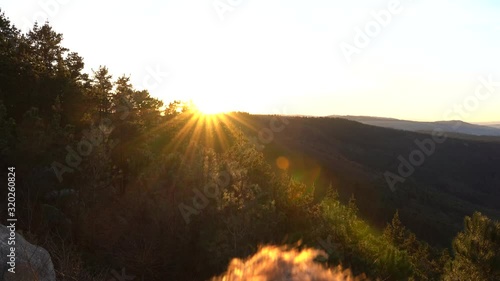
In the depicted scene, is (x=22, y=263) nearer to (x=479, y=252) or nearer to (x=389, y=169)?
(x=479, y=252)

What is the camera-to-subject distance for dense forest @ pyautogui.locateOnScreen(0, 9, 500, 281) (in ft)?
64.8

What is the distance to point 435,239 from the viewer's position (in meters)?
71.3

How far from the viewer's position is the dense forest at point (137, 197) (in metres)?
19.8

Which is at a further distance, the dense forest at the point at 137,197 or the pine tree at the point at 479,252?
the pine tree at the point at 479,252

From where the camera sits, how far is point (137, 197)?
23672 millimetres

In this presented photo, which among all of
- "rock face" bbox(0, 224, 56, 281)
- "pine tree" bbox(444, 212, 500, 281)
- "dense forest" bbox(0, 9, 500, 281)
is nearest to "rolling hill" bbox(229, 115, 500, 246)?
"dense forest" bbox(0, 9, 500, 281)

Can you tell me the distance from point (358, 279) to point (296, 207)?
2517 cm

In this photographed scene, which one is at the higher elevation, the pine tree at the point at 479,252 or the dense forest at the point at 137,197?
the dense forest at the point at 137,197

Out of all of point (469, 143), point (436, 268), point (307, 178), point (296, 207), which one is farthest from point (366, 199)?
point (469, 143)

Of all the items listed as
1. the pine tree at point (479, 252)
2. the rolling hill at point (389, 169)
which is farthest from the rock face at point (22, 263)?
the rolling hill at point (389, 169)

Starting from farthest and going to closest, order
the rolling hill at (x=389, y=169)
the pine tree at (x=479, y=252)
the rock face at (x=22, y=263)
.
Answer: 1. the rolling hill at (x=389, y=169)
2. the pine tree at (x=479, y=252)
3. the rock face at (x=22, y=263)

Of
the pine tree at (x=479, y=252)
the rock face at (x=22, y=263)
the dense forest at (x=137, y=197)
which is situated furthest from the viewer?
the pine tree at (x=479, y=252)

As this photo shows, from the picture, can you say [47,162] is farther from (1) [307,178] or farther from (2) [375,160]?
(2) [375,160]

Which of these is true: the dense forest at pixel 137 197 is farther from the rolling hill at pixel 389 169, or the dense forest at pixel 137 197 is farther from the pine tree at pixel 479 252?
the rolling hill at pixel 389 169
